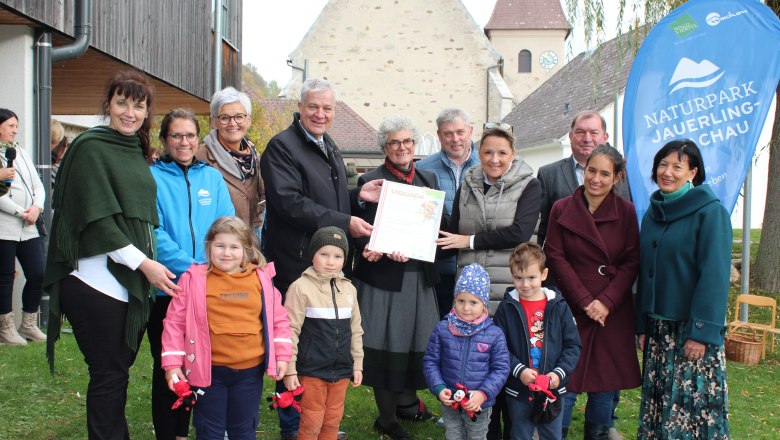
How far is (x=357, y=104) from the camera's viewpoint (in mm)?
35531

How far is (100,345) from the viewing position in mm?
3305

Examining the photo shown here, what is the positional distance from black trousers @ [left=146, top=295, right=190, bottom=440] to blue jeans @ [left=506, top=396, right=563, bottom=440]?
72.9 inches

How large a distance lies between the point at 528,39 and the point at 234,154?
45.6 metres

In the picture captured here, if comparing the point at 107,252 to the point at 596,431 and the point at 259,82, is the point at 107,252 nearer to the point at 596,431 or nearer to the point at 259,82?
the point at 596,431

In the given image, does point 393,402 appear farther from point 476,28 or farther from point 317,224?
point 476,28

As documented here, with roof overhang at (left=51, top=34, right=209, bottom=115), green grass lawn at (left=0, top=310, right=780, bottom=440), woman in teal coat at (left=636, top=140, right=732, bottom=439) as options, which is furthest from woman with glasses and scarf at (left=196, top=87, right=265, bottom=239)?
roof overhang at (left=51, top=34, right=209, bottom=115)

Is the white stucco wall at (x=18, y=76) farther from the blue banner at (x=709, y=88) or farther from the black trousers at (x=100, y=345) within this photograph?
the blue banner at (x=709, y=88)

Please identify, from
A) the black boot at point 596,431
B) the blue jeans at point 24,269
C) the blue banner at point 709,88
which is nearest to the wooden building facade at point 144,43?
the blue jeans at point 24,269

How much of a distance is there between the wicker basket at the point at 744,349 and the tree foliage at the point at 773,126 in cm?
346

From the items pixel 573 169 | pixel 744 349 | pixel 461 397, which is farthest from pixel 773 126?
pixel 461 397

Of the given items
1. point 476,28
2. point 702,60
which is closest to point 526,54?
point 476,28

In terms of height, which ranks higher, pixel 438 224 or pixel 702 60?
pixel 702 60

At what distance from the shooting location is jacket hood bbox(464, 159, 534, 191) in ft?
14.1

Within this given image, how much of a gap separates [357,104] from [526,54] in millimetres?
17142
